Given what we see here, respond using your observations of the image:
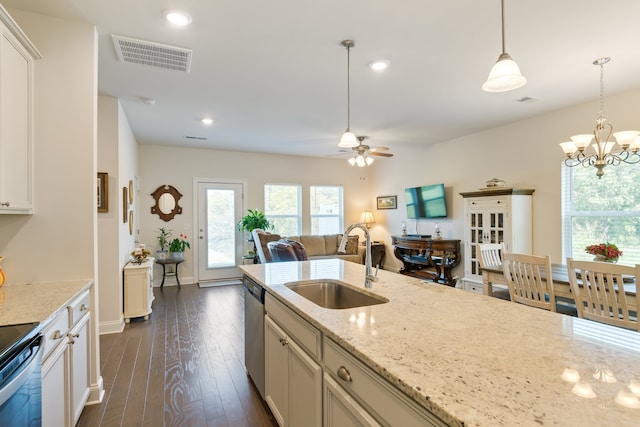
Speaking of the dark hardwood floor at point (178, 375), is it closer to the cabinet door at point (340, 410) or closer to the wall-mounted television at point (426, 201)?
the cabinet door at point (340, 410)

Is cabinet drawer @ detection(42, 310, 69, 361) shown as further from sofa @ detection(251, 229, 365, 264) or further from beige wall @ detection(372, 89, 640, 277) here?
beige wall @ detection(372, 89, 640, 277)

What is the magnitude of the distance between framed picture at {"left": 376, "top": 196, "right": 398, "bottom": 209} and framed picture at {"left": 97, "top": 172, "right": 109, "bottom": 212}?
543cm

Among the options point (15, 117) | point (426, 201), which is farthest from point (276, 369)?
point (426, 201)

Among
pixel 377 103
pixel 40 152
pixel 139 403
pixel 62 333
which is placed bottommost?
pixel 139 403

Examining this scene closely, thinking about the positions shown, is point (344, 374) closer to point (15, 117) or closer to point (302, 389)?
point (302, 389)

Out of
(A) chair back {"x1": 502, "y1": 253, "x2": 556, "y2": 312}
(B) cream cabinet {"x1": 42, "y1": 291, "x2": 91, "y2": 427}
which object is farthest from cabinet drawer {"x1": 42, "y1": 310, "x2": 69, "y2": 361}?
(A) chair back {"x1": 502, "y1": 253, "x2": 556, "y2": 312}

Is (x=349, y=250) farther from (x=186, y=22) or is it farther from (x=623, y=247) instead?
(x=186, y=22)

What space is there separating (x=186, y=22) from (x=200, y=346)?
2.89m

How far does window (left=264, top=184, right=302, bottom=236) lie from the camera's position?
7180 mm

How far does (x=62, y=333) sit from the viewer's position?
1.76 metres

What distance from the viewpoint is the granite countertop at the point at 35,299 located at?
1517 millimetres

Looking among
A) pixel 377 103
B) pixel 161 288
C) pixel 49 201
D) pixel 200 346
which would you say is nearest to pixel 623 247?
pixel 377 103

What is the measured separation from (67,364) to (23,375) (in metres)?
0.70

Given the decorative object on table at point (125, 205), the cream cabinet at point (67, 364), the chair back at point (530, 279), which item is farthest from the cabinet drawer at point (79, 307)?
the chair back at point (530, 279)
